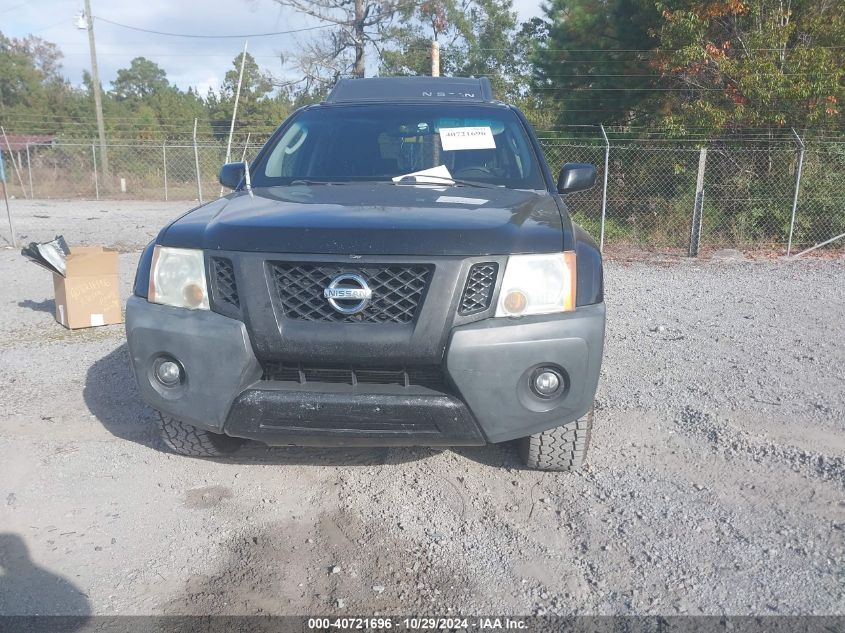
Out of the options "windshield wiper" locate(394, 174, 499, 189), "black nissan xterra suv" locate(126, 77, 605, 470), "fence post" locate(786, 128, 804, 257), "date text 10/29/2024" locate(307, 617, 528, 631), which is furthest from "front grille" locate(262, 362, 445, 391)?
→ "fence post" locate(786, 128, 804, 257)

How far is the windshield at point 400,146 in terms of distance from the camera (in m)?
4.05

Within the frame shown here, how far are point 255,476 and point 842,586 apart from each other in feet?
8.26

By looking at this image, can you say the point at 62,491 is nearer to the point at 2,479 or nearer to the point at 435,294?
the point at 2,479

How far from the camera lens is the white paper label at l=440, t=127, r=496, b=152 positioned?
4195mm

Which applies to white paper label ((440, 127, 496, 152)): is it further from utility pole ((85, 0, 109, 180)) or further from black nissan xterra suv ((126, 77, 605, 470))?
→ utility pole ((85, 0, 109, 180))

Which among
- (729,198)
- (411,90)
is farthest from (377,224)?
(729,198)

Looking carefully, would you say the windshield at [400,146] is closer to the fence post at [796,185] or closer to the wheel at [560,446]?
the wheel at [560,446]

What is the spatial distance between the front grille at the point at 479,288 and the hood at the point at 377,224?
0.06m

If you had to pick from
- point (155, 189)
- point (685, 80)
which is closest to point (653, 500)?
point (685, 80)

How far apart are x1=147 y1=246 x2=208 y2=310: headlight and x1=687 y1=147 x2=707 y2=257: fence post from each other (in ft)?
34.2

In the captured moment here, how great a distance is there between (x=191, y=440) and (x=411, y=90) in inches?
109

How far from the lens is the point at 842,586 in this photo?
8.50 feet

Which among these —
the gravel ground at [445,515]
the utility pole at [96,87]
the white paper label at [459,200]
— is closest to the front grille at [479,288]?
the white paper label at [459,200]

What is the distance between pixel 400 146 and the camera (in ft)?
13.8
